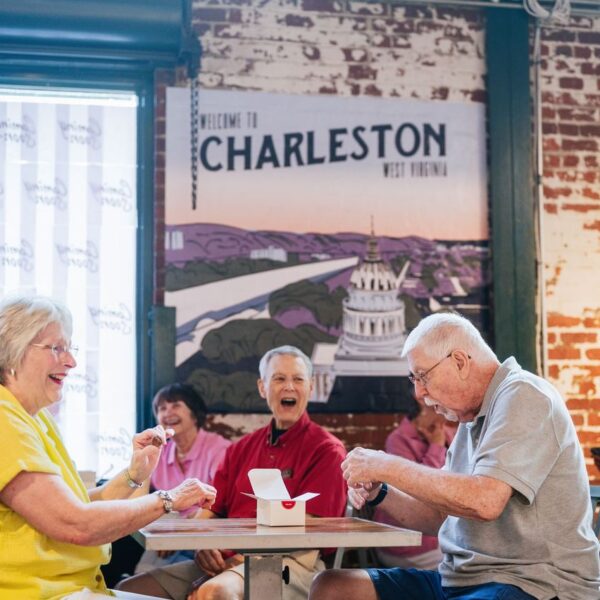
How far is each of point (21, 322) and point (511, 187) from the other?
337cm

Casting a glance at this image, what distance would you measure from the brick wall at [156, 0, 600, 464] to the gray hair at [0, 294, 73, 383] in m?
2.64

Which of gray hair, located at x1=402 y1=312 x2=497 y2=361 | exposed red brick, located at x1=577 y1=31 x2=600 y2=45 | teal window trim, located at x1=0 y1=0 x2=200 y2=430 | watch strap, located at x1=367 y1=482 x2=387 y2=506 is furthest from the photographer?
exposed red brick, located at x1=577 y1=31 x2=600 y2=45

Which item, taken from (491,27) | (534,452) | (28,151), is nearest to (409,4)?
(491,27)

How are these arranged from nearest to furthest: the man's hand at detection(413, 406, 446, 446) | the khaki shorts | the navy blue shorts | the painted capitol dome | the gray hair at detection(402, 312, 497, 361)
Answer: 1. the navy blue shorts
2. the gray hair at detection(402, 312, 497, 361)
3. the khaki shorts
4. the man's hand at detection(413, 406, 446, 446)
5. the painted capitol dome

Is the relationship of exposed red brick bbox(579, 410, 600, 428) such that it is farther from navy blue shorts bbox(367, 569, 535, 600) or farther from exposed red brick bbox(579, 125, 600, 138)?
navy blue shorts bbox(367, 569, 535, 600)

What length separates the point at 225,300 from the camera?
16.6 feet

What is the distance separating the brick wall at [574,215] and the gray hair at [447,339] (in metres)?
2.61

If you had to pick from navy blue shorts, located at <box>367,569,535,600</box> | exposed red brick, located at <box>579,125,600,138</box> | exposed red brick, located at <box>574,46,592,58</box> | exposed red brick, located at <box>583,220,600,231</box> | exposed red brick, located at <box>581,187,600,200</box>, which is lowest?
navy blue shorts, located at <box>367,569,535,600</box>

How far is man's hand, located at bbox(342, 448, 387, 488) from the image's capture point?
266cm

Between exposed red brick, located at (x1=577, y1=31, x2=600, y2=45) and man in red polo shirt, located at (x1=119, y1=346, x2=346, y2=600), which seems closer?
man in red polo shirt, located at (x1=119, y1=346, x2=346, y2=600)

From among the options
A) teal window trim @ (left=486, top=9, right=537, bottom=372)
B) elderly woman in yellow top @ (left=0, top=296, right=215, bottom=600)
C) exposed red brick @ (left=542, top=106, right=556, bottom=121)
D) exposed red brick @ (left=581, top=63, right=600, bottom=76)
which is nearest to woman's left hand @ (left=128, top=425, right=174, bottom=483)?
elderly woman in yellow top @ (left=0, top=296, right=215, bottom=600)

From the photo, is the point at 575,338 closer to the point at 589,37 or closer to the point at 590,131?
the point at 590,131

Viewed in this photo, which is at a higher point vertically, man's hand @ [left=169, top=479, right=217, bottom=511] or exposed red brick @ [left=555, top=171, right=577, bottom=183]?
exposed red brick @ [left=555, top=171, right=577, bottom=183]

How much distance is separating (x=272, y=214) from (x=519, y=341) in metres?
1.48
